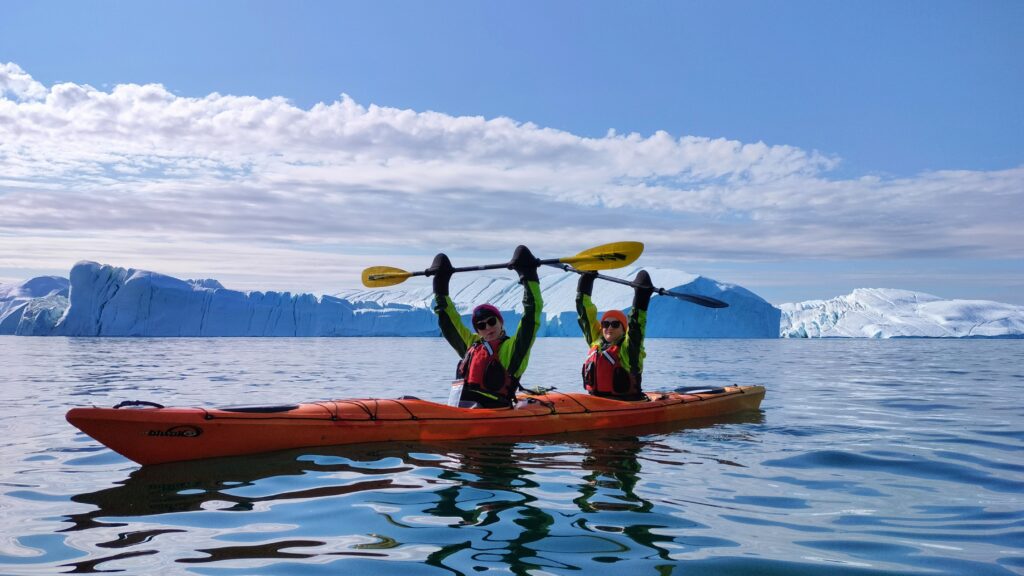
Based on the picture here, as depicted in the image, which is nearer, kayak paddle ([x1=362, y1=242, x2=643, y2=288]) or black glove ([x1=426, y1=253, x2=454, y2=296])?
black glove ([x1=426, y1=253, x2=454, y2=296])

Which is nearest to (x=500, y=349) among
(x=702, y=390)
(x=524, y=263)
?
(x=524, y=263)

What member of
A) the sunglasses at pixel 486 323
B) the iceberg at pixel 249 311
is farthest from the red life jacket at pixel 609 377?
the iceberg at pixel 249 311

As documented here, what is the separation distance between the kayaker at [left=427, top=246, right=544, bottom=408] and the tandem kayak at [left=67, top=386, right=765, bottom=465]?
23 cm

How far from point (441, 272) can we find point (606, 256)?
7.05ft

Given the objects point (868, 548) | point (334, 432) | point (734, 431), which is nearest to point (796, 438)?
point (734, 431)

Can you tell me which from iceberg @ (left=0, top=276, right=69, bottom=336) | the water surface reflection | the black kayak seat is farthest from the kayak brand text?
iceberg @ (left=0, top=276, right=69, bottom=336)

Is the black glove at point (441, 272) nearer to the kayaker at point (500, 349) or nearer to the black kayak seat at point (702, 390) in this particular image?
the kayaker at point (500, 349)

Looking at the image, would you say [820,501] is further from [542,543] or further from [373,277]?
[373,277]

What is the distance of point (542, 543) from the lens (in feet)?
12.1

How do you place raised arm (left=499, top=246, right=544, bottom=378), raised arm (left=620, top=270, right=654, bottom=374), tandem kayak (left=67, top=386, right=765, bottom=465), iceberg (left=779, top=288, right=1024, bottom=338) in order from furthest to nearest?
1. iceberg (left=779, top=288, right=1024, bottom=338)
2. raised arm (left=620, top=270, right=654, bottom=374)
3. raised arm (left=499, top=246, right=544, bottom=378)
4. tandem kayak (left=67, top=386, right=765, bottom=465)

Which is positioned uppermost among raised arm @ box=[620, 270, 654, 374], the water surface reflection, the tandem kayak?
raised arm @ box=[620, 270, 654, 374]

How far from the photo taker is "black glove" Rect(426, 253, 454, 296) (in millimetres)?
8359

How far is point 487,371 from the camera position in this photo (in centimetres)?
754

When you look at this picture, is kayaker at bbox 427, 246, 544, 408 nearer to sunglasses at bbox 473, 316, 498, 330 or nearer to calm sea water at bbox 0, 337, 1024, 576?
sunglasses at bbox 473, 316, 498, 330
